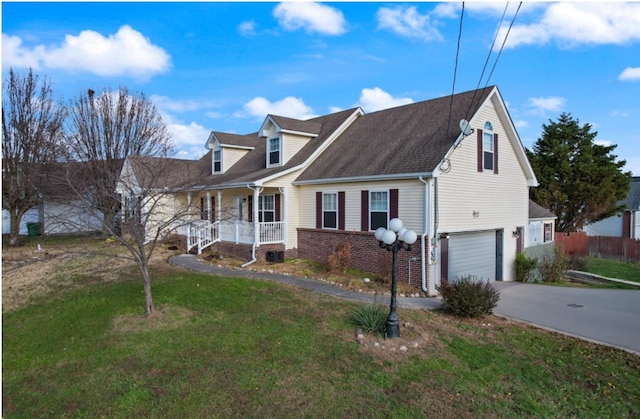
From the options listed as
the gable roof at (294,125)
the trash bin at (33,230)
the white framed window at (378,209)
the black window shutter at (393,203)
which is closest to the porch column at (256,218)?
the gable roof at (294,125)

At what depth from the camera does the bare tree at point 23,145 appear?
20.6 meters

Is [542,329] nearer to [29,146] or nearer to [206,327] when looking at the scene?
[206,327]

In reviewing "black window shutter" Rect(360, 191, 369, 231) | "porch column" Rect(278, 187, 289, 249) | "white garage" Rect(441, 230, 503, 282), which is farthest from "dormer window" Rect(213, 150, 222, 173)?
"white garage" Rect(441, 230, 503, 282)

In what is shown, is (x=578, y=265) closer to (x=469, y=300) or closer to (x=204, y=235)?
(x=469, y=300)

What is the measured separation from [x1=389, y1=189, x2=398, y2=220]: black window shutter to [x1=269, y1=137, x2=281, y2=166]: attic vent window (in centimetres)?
696

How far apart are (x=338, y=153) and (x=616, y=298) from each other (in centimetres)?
1079

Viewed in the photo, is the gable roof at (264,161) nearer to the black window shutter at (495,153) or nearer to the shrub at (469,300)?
the black window shutter at (495,153)

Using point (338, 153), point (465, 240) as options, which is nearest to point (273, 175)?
point (338, 153)

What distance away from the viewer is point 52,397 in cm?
559

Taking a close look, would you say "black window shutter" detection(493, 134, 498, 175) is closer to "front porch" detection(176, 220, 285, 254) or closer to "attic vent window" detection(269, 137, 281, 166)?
"front porch" detection(176, 220, 285, 254)

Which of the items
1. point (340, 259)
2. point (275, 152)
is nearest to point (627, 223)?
point (275, 152)

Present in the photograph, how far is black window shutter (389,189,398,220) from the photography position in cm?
1330

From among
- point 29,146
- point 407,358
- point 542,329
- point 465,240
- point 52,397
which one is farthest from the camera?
point 29,146

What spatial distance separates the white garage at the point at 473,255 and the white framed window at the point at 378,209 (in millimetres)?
2072
